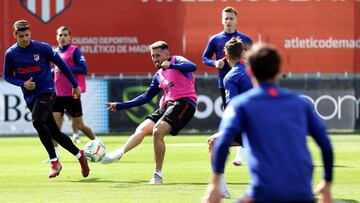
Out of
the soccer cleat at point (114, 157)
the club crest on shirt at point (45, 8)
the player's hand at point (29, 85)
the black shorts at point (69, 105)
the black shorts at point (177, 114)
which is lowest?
the soccer cleat at point (114, 157)

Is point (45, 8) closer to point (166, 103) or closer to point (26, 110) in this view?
point (26, 110)

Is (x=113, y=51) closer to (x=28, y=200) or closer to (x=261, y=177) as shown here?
(x=28, y=200)

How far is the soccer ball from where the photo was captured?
1323cm

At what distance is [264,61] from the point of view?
5770 millimetres

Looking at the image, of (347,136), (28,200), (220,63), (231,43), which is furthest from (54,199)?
(347,136)

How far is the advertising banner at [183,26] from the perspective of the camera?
2592 centimetres

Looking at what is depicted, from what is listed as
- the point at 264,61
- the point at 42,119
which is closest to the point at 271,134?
the point at 264,61

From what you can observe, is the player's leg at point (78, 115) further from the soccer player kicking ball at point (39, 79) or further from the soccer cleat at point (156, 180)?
the soccer cleat at point (156, 180)

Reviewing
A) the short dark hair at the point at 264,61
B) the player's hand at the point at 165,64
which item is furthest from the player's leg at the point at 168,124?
the short dark hair at the point at 264,61

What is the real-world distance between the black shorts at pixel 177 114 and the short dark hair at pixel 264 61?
6936 millimetres

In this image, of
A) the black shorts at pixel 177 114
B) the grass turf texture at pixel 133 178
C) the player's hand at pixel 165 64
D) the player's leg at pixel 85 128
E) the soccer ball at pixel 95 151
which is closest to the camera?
the grass turf texture at pixel 133 178

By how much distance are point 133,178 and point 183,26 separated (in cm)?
1285

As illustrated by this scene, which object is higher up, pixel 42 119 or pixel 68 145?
pixel 42 119

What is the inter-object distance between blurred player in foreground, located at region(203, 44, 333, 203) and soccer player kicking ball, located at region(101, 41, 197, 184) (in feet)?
21.8
